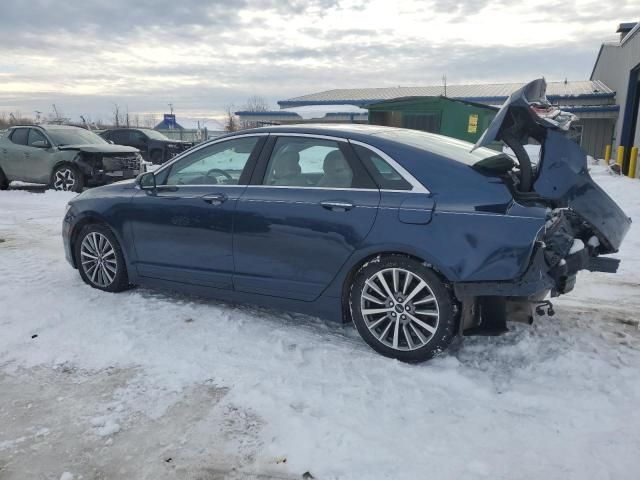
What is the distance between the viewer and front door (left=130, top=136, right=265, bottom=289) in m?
4.23

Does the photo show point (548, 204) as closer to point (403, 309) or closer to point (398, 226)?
point (398, 226)

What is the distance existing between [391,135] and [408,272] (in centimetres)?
110

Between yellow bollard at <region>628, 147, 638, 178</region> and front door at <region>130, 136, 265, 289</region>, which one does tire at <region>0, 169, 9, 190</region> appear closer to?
front door at <region>130, 136, 265, 289</region>

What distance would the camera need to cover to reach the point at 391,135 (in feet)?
12.9

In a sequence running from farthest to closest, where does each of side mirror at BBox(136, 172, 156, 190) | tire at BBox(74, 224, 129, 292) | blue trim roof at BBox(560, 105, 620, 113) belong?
1. blue trim roof at BBox(560, 105, 620, 113)
2. tire at BBox(74, 224, 129, 292)
3. side mirror at BBox(136, 172, 156, 190)

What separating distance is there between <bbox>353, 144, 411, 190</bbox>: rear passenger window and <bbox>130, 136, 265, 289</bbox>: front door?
0.96 m

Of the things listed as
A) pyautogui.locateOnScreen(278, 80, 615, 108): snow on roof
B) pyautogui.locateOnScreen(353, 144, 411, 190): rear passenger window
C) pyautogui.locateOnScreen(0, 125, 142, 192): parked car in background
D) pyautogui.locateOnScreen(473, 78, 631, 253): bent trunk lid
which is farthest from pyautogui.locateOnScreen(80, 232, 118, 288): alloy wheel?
pyautogui.locateOnScreen(278, 80, 615, 108): snow on roof

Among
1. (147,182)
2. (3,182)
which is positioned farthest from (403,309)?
(3,182)

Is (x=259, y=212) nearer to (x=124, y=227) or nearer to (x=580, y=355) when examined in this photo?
(x=124, y=227)

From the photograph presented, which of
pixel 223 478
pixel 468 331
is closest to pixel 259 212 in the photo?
pixel 468 331

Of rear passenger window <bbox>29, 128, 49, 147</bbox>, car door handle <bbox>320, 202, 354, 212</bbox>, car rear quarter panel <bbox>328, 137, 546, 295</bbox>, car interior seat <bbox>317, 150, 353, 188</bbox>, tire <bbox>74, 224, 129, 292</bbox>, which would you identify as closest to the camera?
car rear quarter panel <bbox>328, 137, 546, 295</bbox>

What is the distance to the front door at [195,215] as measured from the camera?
4.23 meters

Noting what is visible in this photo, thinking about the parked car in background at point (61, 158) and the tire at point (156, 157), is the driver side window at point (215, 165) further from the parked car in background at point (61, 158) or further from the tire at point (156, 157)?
the tire at point (156, 157)

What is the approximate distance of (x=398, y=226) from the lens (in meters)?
3.49
